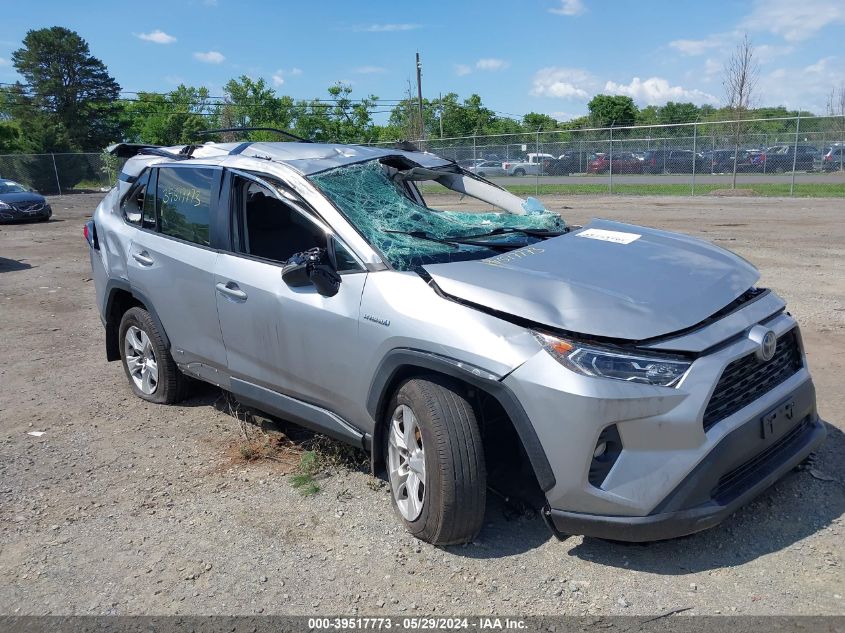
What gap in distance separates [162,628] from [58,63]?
69881 mm

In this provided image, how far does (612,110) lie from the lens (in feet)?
255

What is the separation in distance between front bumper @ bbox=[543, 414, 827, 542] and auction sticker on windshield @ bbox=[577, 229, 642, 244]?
1.28 metres

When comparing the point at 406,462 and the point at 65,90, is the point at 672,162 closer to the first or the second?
the point at 406,462

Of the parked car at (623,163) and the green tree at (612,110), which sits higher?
the green tree at (612,110)

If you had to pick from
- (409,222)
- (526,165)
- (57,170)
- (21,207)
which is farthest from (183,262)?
(57,170)

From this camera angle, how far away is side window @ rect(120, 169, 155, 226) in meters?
5.33

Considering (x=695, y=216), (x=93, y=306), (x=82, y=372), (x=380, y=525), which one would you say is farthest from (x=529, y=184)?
(x=380, y=525)

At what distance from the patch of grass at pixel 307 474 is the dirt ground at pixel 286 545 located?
0.06 meters

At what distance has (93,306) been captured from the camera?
927cm

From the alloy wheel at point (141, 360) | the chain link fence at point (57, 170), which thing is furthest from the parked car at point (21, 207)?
the alloy wheel at point (141, 360)

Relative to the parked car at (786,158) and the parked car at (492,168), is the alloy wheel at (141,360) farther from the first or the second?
the parked car at (492,168)

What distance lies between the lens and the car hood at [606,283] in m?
3.04

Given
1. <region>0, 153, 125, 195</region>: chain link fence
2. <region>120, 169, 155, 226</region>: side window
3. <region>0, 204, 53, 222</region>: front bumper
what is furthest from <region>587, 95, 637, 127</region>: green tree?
<region>120, 169, 155, 226</region>: side window

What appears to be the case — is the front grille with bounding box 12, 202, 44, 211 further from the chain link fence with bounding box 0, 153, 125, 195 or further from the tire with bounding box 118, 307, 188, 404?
the tire with bounding box 118, 307, 188, 404
